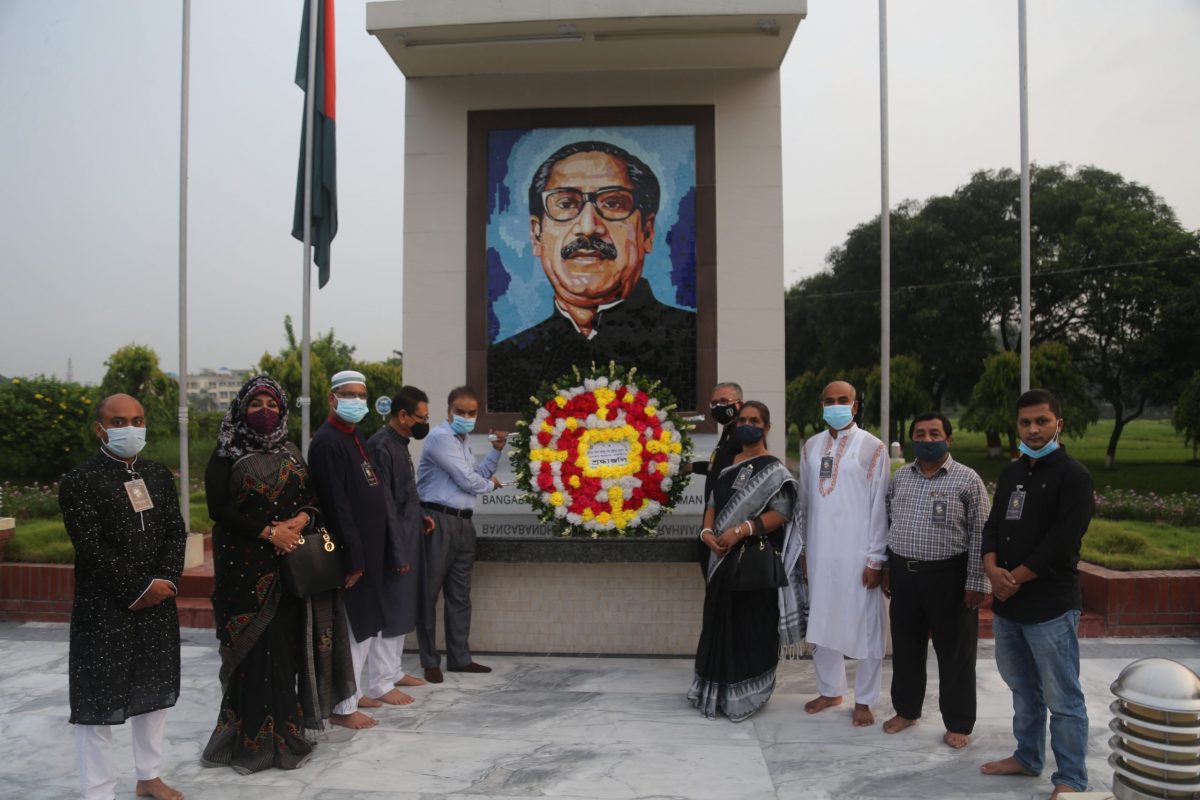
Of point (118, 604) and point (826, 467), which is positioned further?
point (826, 467)

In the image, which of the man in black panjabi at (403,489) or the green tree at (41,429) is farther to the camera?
the green tree at (41,429)

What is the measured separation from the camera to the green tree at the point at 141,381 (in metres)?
16.5

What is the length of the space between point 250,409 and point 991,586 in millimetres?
3390

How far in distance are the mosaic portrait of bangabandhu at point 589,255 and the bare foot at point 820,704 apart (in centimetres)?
255

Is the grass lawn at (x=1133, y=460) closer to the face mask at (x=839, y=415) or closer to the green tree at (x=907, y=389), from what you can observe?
the green tree at (x=907, y=389)

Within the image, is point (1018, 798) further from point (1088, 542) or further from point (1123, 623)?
Result: point (1088, 542)

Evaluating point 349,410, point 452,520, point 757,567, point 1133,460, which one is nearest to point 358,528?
point 349,410

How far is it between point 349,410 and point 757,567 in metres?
2.28

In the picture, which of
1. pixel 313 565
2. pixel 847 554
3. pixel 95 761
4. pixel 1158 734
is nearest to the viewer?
pixel 1158 734

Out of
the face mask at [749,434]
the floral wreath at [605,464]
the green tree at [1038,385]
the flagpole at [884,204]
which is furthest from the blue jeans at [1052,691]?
the green tree at [1038,385]

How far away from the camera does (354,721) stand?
15.3 ft

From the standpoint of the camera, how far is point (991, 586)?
400 centimetres

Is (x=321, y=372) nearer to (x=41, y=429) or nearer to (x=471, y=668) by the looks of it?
(x=41, y=429)

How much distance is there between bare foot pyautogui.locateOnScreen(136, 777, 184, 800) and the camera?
3.73 meters
